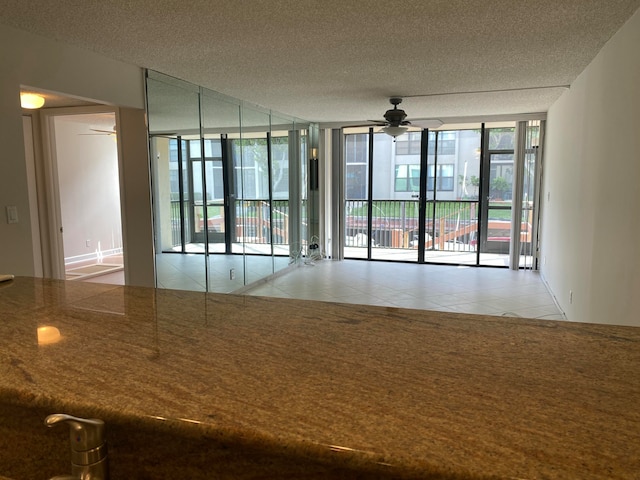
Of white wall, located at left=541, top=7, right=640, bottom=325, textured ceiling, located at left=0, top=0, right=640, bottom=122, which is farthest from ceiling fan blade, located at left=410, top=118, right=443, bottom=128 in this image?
white wall, located at left=541, top=7, right=640, bottom=325

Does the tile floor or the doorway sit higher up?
the doorway

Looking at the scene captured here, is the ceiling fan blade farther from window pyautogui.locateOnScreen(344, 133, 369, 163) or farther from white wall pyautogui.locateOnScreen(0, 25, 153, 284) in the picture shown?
white wall pyautogui.locateOnScreen(0, 25, 153, 284)

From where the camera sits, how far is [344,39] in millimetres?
3383

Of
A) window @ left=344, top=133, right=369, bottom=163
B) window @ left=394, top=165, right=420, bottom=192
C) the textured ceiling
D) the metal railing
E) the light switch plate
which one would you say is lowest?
the metal railing

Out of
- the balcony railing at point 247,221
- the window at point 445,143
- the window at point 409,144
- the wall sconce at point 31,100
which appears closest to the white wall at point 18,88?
the wall sconce at point 31,100

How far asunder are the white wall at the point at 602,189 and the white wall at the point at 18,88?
12.4 feet

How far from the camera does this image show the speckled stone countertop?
67 cm

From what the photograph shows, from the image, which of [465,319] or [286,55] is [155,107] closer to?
[286,55]

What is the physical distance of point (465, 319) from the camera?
52.2 inches

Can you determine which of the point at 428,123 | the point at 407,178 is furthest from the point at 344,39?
the point at 407,178

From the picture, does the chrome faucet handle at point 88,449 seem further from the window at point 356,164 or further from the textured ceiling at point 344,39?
the window at point 356,164

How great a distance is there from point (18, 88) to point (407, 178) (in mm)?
6393

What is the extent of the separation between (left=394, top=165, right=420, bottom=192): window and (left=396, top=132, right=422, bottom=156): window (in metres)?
0.25

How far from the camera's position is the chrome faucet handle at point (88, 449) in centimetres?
78
